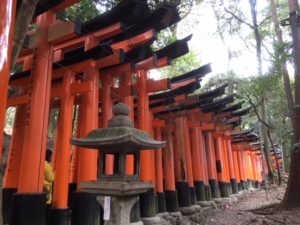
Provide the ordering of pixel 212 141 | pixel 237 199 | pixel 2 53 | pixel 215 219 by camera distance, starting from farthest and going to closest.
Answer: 1. pixel 237 199
2. pixel 212 141
3. pixel 215 219
4. pixel 2 53

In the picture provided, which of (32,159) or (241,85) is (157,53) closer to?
(32,159)

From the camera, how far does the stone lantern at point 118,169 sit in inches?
Answer: 196

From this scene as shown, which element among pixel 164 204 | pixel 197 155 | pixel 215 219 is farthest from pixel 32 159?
pixel 197 155

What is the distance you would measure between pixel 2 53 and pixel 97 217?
179 inches

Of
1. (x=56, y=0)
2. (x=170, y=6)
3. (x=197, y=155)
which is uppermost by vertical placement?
(x=170, y=6)

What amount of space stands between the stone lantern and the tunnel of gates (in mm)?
1315

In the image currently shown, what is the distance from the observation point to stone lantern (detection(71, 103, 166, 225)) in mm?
4973

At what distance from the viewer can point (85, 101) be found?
7.40 meters

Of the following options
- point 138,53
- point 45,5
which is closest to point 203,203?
point 138,53

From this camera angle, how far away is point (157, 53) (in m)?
9.20

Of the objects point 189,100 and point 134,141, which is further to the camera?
point 189,100

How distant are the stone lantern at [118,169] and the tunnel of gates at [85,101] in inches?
51.8

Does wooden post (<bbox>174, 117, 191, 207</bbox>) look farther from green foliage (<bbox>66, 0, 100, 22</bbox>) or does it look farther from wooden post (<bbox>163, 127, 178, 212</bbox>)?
green foliage (<bbox>66, 0, 100, 22</bbox>)

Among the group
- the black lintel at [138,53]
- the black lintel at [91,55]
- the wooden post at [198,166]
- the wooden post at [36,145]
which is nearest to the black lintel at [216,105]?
the wooden post at [198,166]
